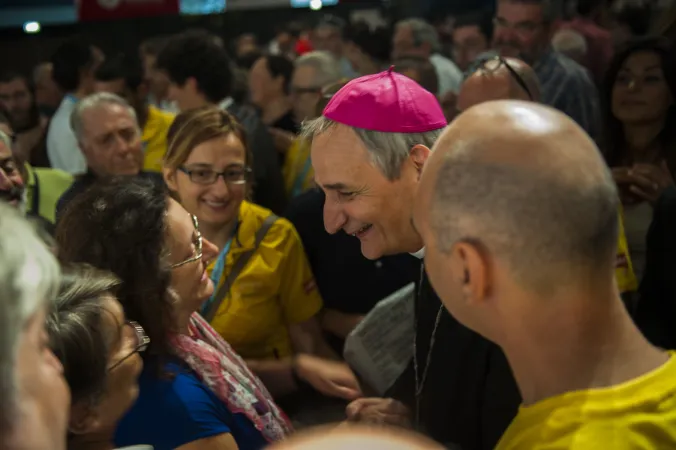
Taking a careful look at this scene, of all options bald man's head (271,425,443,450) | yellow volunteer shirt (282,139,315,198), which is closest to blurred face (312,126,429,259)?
bald man's head (271,425,443,450)

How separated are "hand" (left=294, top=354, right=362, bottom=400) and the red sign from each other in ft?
19.1

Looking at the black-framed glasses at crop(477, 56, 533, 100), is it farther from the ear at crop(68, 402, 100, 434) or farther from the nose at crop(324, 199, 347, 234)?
the ear at crop(68, 402, 100, 434)

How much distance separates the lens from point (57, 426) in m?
0.88

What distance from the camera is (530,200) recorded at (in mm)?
1045

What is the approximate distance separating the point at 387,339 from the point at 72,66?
12.2ft

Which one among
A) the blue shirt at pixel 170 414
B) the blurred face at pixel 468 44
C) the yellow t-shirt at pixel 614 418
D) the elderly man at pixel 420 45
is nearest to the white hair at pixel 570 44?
the elderly man at pixel 420 45

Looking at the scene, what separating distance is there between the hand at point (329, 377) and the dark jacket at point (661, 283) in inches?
35.9

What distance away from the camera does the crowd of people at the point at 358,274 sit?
104 cm

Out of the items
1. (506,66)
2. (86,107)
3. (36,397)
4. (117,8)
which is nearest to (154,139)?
(86,107)

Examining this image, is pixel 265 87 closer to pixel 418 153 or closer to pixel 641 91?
pixel 641 91

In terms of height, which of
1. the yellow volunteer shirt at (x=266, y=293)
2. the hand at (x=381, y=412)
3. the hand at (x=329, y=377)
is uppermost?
the yellow volunteer shirt at (x=266, y=293)

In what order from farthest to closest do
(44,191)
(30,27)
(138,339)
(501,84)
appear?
(30,27), (44,191), (501,84), (138,339)

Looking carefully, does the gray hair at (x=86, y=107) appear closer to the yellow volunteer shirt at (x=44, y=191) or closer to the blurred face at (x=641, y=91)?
the yellow volunteer shirt at (x=44, y=191)

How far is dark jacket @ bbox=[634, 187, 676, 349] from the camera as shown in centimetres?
234
